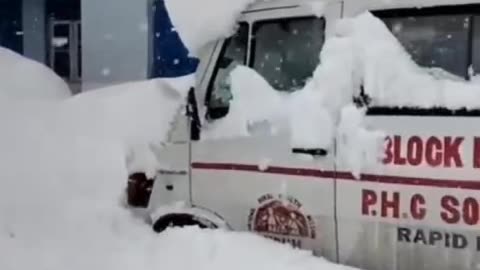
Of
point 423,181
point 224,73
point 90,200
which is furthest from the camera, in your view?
point 90,200

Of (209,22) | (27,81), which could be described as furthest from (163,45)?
(209,22)

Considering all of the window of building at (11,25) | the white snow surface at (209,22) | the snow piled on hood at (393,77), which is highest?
the window of building at (11,25)

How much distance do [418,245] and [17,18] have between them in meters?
14.9

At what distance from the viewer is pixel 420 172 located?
16.6 ft

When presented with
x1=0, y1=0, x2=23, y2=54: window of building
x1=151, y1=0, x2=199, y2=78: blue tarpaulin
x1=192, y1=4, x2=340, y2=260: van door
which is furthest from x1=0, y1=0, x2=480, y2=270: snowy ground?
x1=0, y1=0, x2=23, y2=54: window of building

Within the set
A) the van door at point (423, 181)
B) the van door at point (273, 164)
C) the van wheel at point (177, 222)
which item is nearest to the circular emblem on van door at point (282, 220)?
the van door at point (273, 164)

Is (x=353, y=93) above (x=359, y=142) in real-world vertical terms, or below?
above

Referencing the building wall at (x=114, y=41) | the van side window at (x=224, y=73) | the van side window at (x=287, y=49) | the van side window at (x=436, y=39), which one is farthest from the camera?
the building wall at (x=114, y=41)

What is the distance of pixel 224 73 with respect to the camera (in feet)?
19.3

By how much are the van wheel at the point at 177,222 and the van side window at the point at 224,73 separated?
676 millimetres

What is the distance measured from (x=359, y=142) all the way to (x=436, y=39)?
72 cm

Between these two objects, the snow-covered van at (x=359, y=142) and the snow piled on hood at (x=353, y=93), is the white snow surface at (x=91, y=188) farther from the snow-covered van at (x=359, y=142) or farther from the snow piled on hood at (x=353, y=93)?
the snow piled on hood at (x=353, y=93)

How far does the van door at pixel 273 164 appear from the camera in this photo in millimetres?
5410

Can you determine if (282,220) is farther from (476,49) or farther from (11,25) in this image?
(11,25)
